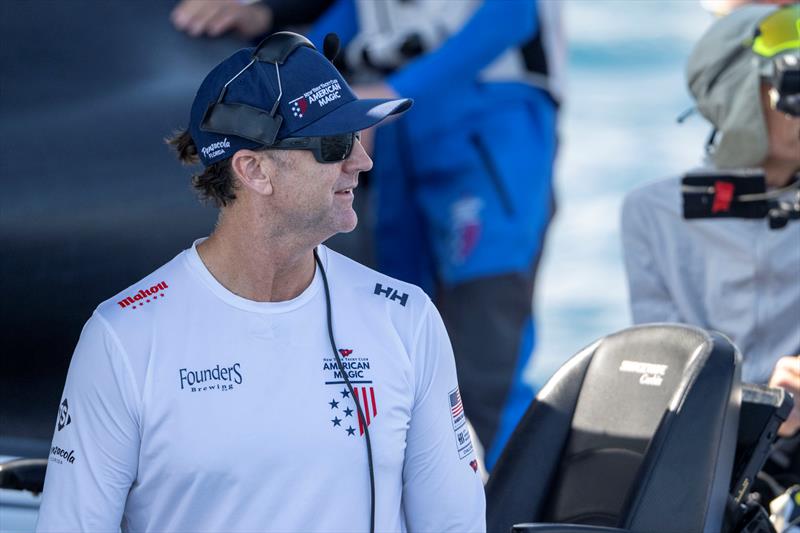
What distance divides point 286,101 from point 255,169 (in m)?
0.12

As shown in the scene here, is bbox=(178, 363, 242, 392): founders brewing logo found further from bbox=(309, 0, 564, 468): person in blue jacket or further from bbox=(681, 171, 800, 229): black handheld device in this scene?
bbox=(309, 0, 564, 468): person in blue jacket

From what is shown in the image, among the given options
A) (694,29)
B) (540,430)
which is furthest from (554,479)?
(694,29)

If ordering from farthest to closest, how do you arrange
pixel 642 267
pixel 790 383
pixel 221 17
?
pixel 221 17 → pixel 642 267 → pixel 790 383

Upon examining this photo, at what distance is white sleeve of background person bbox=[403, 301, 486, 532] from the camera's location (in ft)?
7.93

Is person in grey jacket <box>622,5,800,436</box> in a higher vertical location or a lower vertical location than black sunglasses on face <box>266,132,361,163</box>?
lower

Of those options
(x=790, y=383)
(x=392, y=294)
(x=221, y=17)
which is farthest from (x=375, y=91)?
(x=392, y=294)

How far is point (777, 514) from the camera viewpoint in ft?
10.4

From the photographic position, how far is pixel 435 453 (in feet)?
7.97

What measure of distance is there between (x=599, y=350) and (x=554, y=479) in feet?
0.88

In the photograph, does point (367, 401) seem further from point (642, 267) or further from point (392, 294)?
point (642, 267)

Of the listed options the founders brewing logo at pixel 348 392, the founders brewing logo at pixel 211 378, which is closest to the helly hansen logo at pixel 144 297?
the founders brewing logo at pixel 211 378

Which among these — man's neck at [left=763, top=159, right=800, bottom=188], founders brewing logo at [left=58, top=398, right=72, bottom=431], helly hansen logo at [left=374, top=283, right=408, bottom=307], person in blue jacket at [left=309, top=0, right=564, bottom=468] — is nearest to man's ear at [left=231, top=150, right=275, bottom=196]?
helly hansen logo at [left=374, top=283, right=408, bottom=307]

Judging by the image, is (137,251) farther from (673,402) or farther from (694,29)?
(694,29)

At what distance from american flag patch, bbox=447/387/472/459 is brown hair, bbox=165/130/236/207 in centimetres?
49
